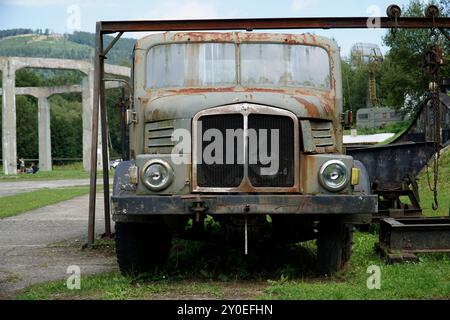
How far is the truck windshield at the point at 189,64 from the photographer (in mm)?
7641

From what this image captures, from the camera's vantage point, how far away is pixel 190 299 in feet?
19.6

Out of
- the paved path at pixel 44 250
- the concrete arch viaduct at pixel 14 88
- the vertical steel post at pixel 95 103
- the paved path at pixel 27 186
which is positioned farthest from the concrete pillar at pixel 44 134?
the vertical steel post at pixel 95 103

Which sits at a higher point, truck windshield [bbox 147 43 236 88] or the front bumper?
truck windshield [bbox 147 43 236 88]

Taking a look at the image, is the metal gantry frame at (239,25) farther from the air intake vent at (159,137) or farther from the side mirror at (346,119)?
the air intake vent at (159,137)

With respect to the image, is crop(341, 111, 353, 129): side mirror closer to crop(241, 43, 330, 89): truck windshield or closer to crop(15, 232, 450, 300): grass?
crop(241, 43, 330, 89): truck windshield

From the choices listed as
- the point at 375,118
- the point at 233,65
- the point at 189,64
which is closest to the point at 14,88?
the point at 375,118

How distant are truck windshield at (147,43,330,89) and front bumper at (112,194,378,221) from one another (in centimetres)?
164

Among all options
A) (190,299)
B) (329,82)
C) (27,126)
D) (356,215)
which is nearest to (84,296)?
(190,299)

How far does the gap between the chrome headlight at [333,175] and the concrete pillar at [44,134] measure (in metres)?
50.3

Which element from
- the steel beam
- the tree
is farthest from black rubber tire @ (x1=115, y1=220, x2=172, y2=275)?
the tree

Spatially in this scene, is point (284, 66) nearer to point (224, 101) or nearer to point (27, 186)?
point (224, 101)

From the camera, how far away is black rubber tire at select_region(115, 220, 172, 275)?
278 inches

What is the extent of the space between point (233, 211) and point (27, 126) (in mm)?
79657
